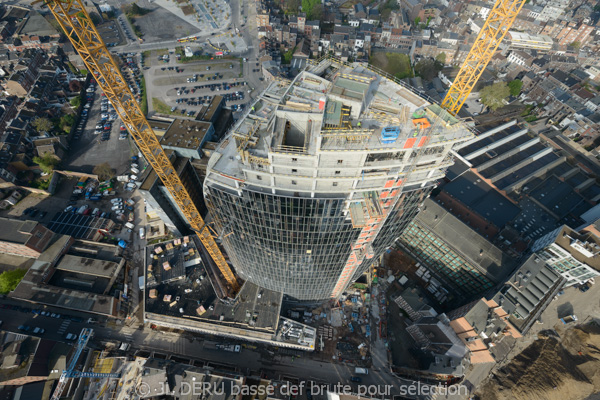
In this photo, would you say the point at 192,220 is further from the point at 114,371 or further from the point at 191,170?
the point at 114,371

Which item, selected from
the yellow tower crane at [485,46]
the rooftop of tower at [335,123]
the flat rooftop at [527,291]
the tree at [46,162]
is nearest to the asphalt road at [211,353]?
the flat rooftop at [527,291]

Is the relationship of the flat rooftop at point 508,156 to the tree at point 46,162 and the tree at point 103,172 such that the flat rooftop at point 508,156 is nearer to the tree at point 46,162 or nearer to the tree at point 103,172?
the tree at point 103,172

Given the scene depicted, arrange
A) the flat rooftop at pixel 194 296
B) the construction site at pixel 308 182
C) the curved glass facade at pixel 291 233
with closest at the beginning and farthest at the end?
the construction site at pixel 308 182
the curved glass facade at pixel 291 233
the flat rooftop at pixel 194 296

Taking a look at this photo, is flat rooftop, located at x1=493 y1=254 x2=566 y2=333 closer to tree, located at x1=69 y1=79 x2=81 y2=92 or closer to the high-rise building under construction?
the high-rise building under construction

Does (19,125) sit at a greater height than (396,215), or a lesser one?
lesser

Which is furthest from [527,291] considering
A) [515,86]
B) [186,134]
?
[515,86]

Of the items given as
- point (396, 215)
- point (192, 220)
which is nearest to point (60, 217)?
point (192, 220)
